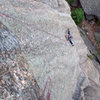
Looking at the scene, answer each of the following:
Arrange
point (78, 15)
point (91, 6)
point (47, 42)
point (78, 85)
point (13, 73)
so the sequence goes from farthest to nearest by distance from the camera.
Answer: point (91, 6) < point (78, 15) < point (78, 85) < point (47, 42) < point (13, 73)

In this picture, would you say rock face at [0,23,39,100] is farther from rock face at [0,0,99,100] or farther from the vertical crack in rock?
the vertical crack in rock

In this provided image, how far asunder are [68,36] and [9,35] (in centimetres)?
275

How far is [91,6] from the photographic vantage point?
9898 millimetres

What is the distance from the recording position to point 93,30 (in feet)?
35.6

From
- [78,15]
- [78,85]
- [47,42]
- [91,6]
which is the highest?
[91,6]

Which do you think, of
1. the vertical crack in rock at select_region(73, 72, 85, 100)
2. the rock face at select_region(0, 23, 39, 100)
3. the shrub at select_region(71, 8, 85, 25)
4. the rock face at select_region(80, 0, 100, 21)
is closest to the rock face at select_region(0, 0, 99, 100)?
the vertical crack in rock at select_region(73, 72, 85, 100)

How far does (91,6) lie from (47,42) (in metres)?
6.81

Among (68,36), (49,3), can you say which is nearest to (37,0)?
(49,3)

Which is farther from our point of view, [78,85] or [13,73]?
[78,85]

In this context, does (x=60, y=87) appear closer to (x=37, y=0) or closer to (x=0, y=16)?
Answer: (x=0, y=16)

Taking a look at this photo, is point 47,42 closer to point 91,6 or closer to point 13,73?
point 13,73

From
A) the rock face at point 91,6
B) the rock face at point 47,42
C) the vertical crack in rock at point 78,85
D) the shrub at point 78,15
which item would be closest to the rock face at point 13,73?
the rock face at point 47,42

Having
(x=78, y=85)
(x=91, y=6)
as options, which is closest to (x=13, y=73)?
(x=78, y=85)

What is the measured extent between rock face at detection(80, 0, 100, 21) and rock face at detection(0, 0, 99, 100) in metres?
4.17
